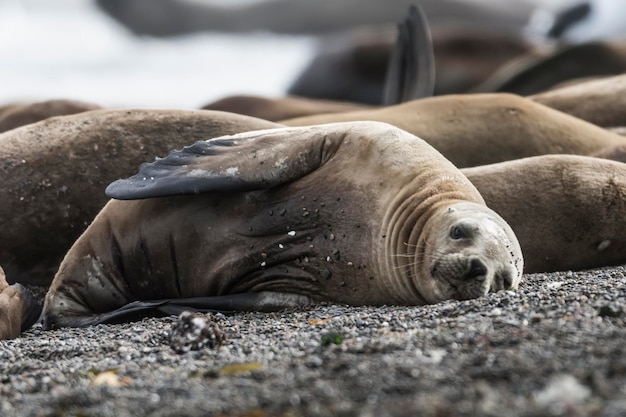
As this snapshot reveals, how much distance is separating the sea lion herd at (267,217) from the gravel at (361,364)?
0.88 ft

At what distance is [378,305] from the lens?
4652 mm

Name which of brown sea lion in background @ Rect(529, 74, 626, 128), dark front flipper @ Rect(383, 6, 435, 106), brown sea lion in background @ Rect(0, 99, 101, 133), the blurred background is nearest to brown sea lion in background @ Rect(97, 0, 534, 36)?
the blurred background

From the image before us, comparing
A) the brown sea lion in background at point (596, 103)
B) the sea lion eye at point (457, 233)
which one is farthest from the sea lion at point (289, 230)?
the brown sea lion in background at point (596, 103)

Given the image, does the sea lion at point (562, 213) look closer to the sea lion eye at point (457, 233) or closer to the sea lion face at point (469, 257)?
the sea lion face at point (469, 257)

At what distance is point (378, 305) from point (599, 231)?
1.36 meters

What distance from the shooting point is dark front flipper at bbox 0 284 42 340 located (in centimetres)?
473

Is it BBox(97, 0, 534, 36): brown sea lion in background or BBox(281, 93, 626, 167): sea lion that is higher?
BBox(281, 93, 626, 167): sea lion

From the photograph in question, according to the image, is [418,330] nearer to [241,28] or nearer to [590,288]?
[590,288]

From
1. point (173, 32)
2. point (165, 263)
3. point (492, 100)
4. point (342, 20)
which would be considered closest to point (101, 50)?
point (173, 32)

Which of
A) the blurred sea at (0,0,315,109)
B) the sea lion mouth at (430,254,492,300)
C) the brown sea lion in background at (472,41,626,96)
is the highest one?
the sea lion mouth at (430,254,492,300)

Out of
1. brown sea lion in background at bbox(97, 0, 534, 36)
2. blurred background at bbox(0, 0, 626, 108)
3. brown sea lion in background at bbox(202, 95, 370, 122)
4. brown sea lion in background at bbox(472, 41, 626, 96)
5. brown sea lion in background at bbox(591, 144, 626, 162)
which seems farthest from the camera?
brown sea lion in background at bbox(97, 0, 534, 36)

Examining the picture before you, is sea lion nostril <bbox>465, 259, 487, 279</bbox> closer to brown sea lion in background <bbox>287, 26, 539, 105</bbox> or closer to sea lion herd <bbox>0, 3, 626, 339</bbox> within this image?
sea lion herd <bbox>0, 3, 626, 339</bbox>

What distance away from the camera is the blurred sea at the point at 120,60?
2180 centimetres

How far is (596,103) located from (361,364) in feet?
19.7
